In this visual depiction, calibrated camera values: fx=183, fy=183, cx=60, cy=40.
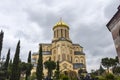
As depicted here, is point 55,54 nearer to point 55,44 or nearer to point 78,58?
point 55,44

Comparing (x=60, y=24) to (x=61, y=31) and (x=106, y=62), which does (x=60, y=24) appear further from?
(x=106, y=62)

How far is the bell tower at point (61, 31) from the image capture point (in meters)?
64.9

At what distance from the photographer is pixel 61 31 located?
65375mm

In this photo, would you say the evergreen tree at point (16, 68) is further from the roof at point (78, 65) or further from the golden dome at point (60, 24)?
the roof at point (78, 65)

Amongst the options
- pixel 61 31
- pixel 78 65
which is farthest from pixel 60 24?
pixel 78 65

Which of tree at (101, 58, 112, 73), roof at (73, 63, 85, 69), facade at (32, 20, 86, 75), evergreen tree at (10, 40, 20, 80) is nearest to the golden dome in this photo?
facade at (32, 20, 86, 75)

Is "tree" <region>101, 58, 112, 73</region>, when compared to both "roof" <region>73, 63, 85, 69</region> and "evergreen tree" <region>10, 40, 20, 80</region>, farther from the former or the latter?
"evergreen tree" <region>10, 40, 20, 80</region>

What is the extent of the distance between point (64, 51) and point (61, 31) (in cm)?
766

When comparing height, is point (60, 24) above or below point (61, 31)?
above

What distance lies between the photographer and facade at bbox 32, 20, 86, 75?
203 ft

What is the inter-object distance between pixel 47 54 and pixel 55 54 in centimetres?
425

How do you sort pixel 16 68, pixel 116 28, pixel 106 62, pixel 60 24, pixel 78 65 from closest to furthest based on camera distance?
pixel 116 28, pixel 16 68, pixel 106 62, pixel 78 65, pixel 60 24

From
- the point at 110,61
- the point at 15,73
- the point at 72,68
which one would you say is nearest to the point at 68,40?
the point at 72,68

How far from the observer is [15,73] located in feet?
109
